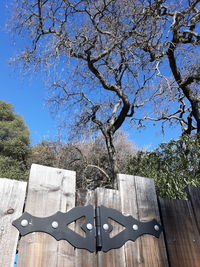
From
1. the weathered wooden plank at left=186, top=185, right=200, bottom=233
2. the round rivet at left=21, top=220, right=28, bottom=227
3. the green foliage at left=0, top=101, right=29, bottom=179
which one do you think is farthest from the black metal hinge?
the green foliage at left=0, top=101, right=29, bottom=179

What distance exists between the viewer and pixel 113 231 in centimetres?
90

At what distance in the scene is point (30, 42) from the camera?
418cm

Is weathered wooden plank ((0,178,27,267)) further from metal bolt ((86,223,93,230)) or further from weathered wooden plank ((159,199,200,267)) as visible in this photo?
weathered wooden plank ((159,199,200,267))

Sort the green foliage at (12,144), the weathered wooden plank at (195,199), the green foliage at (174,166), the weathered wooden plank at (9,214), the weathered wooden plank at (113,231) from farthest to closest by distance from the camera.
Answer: the green foliage at (12,144) < the green foliage at (174,166) < the weathered wooden plank at (195,199) < the weathered wooden plank at (113,231) < the weathered wooden plank at (9,214)

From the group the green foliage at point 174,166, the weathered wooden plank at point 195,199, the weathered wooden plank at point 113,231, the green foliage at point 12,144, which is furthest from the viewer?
the green foliage at point 12,144

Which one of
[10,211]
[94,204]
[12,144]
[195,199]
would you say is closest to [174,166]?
[195,199]

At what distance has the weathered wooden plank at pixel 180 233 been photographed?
0.93 m

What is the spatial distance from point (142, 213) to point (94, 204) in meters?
0.25

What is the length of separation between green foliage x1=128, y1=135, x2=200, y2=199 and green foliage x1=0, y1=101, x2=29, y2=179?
623 centimetres

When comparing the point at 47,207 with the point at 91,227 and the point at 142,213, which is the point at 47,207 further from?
the point at 142,213

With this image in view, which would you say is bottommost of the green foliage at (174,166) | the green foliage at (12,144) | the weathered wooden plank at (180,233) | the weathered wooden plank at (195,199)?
the weathered wooden plank at (180,233)

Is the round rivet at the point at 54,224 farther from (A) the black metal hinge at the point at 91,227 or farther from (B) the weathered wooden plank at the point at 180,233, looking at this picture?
(B) the weathered wooden plank at the point at 180,233

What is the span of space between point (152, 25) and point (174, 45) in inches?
25.1

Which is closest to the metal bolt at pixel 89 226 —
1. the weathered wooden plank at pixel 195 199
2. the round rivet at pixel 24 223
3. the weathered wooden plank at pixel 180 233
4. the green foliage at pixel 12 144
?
the round rivet at pixel 24 223
